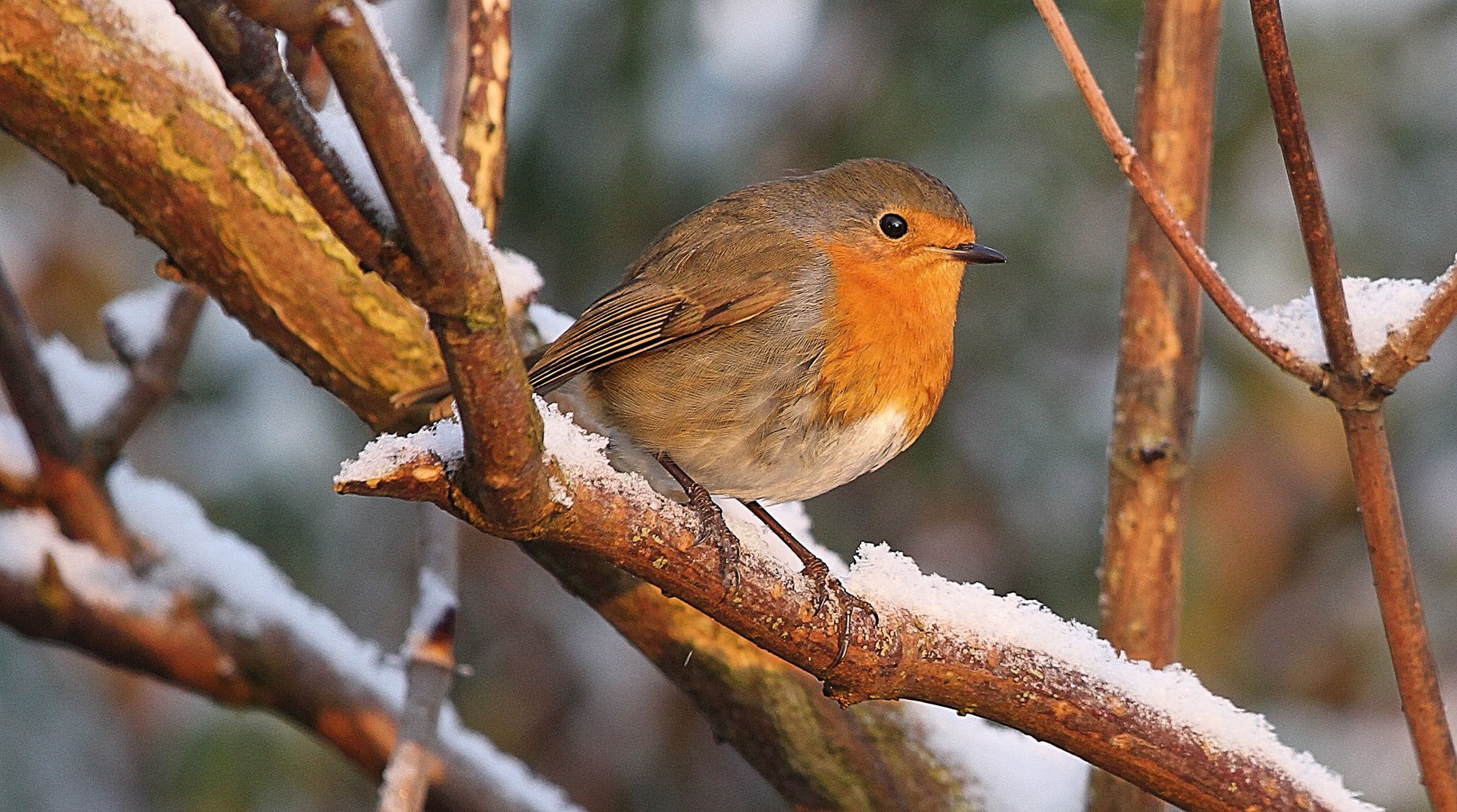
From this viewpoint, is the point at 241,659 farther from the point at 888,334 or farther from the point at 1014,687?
the point at 1014,687

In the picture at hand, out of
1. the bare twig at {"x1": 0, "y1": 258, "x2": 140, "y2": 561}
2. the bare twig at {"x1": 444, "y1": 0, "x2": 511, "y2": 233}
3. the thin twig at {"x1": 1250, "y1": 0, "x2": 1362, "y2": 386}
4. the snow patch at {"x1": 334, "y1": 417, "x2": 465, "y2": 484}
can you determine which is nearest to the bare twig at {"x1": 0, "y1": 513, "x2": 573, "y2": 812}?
the bare twig at {"x1": 0, "y1": 258, "x2": 140, "y2": 561}

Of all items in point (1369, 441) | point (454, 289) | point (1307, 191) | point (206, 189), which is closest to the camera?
point (454, 289)

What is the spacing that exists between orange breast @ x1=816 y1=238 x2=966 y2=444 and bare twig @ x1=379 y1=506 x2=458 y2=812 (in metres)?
0.81

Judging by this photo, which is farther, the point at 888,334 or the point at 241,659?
the point at 241,659

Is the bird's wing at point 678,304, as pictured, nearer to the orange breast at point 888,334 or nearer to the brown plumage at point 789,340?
the brown plumage at point 789,340

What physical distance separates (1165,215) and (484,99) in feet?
4.88

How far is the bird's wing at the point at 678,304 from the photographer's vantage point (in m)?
2.65

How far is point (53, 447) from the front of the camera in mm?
3004

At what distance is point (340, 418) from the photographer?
4.61 m

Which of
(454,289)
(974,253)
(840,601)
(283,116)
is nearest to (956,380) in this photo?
(974,253)

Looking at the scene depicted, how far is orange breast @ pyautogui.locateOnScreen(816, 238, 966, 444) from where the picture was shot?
2.57m

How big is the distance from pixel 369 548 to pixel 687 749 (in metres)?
1.30

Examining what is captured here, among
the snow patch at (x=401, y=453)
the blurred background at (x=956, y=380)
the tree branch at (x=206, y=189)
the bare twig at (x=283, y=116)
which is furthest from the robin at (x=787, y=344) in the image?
the blurred background at (x=956, y=380)

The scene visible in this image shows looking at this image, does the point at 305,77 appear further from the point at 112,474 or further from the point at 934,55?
the point at 934,55
